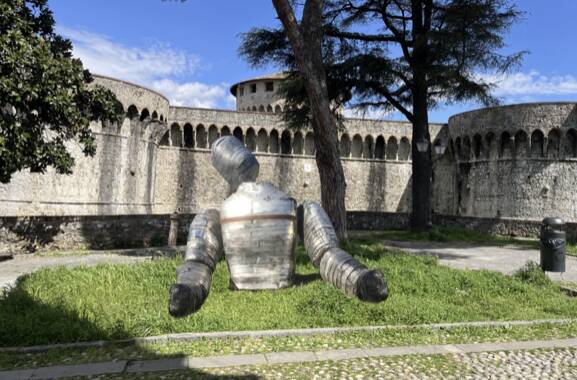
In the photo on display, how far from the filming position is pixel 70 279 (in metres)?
6.68

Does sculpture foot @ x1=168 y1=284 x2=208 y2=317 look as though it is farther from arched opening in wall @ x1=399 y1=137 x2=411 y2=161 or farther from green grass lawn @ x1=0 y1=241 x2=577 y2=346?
arched opening in wall @ x1=399 y1=137 x2=411 y2=161

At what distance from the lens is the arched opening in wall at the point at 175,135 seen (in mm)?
27772

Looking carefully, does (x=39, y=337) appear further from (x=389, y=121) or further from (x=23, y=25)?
(x=389, y=121)

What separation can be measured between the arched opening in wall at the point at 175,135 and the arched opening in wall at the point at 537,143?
19.5 m

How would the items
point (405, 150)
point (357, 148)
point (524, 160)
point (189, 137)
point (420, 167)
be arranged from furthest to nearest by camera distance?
point (405, 150) → point (357, 148) → point (189, 137) → point (524, 160) → point (420, 167)

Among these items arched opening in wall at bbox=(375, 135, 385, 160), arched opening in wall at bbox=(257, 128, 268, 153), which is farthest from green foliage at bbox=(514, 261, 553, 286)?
arched opening in wall at bbox=(375, 135, 385, 160)

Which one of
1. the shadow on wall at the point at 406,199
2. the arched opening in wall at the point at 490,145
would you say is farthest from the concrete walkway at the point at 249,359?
the shadow on wall at the point at 406,199

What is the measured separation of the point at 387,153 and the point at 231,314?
27.6 metres

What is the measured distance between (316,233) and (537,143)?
83.3 feet

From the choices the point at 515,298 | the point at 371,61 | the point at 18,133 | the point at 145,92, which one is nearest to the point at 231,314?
the point at 515,298

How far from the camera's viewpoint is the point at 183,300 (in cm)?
288

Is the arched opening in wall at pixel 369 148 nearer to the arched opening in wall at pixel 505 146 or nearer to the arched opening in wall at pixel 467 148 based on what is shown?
the arched opening in wall at pixel 467 148

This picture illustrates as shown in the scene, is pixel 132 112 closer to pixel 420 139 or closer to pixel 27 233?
pixel 27 233

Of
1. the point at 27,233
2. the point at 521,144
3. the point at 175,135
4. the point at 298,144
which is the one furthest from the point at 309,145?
the point at 27,233
